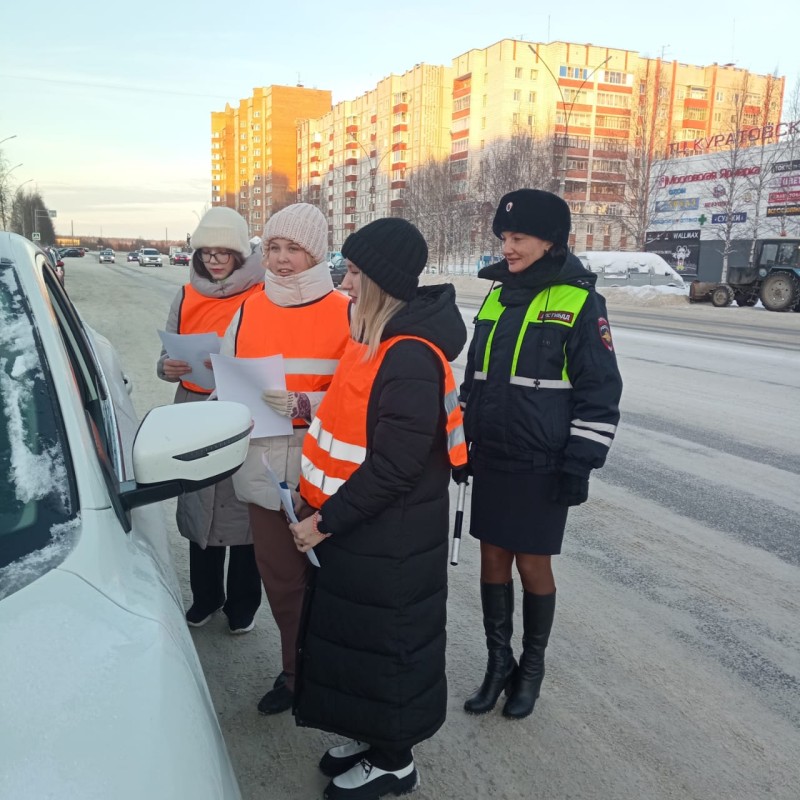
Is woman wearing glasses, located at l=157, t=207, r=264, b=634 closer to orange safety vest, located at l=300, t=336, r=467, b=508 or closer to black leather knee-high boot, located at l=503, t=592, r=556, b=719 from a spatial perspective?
orange safety vest, located at l=300, t=336, r=467, b=508

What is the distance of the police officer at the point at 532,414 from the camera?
2.59m

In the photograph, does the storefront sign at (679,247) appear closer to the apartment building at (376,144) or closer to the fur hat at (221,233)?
the apartment building at (376,144)

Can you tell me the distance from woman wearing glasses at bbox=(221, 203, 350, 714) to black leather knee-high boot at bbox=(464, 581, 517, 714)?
0.75 meters

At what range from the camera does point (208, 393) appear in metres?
3.27

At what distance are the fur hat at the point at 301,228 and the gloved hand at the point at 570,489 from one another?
1192 millimetres

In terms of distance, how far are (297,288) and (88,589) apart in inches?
60.7

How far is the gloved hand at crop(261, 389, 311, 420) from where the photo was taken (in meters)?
2.53

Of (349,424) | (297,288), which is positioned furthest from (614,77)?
(349,424)

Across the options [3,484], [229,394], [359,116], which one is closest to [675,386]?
[229,394]

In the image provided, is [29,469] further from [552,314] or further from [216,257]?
[216,257]

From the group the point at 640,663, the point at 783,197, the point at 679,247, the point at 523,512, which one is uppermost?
the point at 783,197

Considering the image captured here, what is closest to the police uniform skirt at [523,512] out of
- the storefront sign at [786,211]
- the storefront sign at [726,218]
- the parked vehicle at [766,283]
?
the parked vehicle at [766,283]

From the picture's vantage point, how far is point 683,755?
2.55 m

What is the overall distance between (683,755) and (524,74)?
84.8 meters
